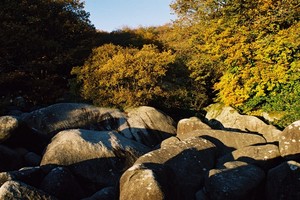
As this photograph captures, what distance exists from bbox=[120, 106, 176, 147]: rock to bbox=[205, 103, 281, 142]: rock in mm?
2358

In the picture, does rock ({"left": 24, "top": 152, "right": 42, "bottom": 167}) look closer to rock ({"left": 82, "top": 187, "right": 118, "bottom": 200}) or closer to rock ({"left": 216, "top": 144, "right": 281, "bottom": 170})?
rock ({"left": 82, "top": 187, "right": 118, "bottom": 200})

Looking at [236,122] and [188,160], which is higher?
[188,160]

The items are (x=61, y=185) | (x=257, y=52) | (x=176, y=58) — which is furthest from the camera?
(x=176, y=58)

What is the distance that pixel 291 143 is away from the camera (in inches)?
477

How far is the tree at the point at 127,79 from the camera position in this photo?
18.3m

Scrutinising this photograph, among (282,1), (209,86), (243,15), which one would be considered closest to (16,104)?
(209,86)

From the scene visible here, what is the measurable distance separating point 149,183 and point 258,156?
484 centimetres

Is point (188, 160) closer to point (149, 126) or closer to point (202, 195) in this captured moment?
point (202, 195)

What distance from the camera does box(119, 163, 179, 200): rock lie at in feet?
26.5

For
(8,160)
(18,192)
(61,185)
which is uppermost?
(18,192)

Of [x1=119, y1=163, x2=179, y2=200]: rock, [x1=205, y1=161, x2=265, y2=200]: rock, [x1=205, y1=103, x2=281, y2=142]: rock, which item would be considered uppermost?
[x1=119, y1=163, x2=179, y2=200]: rock

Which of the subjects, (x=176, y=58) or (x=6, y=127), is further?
(x=176, y=58)

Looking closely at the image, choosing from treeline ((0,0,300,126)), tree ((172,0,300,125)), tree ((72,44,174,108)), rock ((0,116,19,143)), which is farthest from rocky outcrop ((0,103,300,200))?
treeline ((0,0,300,126))

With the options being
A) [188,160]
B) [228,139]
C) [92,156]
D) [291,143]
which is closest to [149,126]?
[228,139]
